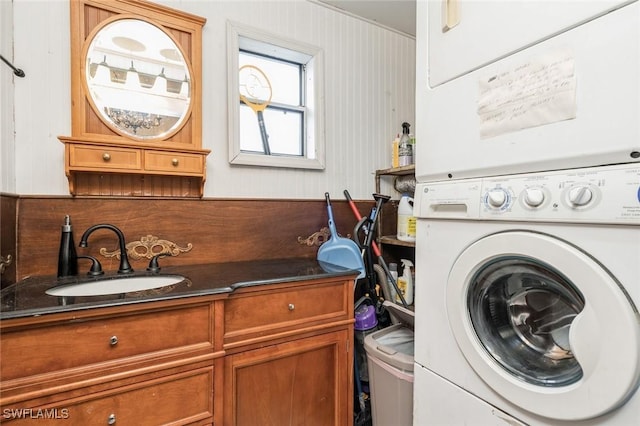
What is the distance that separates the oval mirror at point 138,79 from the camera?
1.34 metres

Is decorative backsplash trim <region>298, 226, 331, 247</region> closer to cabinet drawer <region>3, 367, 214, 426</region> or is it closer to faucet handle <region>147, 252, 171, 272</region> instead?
faucet handle <region>147, 252, 171, 272</region>

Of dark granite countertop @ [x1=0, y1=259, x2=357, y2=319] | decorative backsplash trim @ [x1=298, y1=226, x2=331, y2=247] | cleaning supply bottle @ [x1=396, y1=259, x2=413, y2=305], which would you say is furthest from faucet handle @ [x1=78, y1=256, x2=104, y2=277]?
cleaning supply bottle @ [x1=396, y1=259, x2=413, y2=305]

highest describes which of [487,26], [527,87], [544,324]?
[487,26]

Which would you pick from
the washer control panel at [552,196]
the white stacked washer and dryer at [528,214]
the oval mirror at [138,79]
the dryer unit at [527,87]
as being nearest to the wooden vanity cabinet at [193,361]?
the white stacked washer and dryer at [528,214]

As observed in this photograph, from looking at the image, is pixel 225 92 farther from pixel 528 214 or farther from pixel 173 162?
pixel 528 214

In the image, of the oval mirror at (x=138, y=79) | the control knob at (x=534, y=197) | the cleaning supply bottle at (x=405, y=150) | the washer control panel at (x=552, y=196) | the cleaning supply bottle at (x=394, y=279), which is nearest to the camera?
the washer control panel at (x=552, y=196)

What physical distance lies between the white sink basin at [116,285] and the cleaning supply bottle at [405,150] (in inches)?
54.2

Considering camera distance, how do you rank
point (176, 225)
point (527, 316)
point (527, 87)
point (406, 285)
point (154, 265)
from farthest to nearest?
point (406, 285)
point (176, 225)
point (154, 265)
point (527, 316)
point (527, 87)

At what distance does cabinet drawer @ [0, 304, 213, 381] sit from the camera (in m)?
0.82

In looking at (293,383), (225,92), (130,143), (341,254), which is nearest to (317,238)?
(341,254)

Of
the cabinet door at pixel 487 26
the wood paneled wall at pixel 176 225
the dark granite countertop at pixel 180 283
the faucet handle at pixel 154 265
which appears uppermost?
the cabinet door at pixel 487 26

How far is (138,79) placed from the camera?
1.41 m

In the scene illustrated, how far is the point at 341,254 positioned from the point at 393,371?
63 cm

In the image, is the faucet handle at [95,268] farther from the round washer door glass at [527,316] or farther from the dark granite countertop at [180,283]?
the round washer door glass at [527,316]
